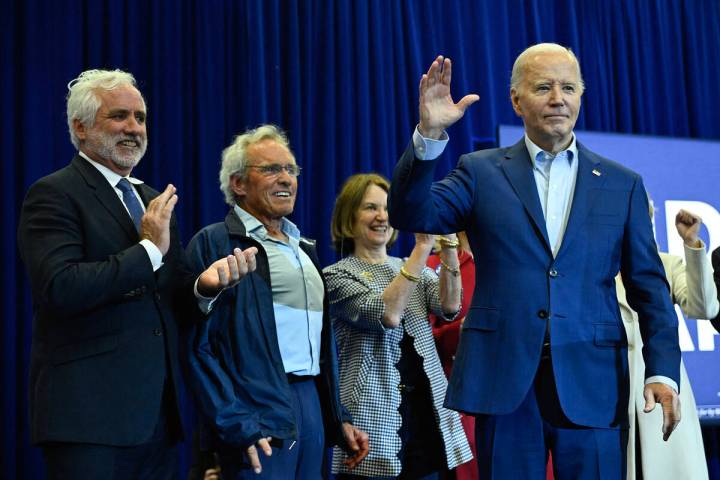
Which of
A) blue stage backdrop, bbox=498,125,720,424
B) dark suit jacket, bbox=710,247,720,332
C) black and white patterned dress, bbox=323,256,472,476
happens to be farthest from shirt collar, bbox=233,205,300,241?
blue stage backdrop, bbox=498,125,720,424

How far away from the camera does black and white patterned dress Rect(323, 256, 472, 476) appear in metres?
2.91

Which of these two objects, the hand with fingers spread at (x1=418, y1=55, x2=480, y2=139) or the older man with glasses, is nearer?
the hand with fingers spread at (x1=418, y1=55, x2=480, y2=139)

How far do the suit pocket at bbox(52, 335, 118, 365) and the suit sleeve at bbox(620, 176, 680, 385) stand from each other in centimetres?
123

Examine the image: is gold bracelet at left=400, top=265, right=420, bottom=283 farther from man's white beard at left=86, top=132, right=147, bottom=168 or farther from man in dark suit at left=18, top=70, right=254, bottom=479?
man's white beard at left=86, top=132, right=147, bottom=168

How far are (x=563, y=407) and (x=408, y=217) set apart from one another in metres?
0.53

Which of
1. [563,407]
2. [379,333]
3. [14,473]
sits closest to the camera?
[563,407]

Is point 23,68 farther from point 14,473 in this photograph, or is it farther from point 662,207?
point 662,207

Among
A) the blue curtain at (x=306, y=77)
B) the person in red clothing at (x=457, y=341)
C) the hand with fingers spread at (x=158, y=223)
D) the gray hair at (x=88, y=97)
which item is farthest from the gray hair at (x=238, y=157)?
the blue curtain at (x=306, y=77)

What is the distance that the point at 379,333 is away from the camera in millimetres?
3035

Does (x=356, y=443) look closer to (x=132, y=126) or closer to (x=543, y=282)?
(x=543, y=282)

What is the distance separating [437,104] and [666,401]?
2.74ft

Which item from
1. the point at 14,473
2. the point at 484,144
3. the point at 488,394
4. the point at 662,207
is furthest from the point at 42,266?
the point at 662,207

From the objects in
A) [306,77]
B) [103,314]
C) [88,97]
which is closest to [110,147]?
[88,97]

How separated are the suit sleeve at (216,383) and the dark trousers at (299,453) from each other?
78 mm
